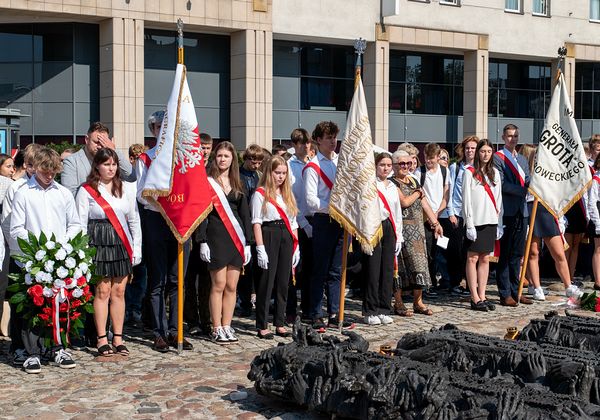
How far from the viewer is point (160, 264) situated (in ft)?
28.9

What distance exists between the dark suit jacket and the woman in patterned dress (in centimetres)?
143

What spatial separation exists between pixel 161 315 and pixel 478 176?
4.31m

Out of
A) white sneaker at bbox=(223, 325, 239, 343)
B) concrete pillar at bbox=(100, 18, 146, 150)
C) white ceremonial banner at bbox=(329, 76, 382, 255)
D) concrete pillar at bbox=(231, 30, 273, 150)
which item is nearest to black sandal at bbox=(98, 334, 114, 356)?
white sneaker at bbox=(223, 325, 239, 343)

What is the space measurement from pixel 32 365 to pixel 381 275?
3950mm

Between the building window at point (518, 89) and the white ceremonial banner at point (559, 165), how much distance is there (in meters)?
23.7

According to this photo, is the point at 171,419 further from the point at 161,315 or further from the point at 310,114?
the point at 310,114

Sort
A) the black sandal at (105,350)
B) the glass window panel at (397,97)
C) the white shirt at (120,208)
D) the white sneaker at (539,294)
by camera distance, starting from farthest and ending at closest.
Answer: the glass window panel at (397,97) < the white sneaker at (539,294) < the black sandal at (105,350) < the white shirt at (120,208)

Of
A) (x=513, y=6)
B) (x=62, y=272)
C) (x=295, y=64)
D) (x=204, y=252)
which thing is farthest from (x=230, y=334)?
(x=513, y=6)

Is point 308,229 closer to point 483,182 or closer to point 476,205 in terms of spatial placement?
point 476,205

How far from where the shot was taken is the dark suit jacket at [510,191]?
38.3 feet

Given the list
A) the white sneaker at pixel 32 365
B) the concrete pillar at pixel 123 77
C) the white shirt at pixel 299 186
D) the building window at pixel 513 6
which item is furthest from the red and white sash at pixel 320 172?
the building window at pixel 513 6

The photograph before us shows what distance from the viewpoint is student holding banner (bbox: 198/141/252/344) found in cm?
898

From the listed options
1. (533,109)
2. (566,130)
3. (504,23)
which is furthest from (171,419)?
(533,109)

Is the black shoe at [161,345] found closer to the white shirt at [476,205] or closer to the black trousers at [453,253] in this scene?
the white shirt at [476,205]
